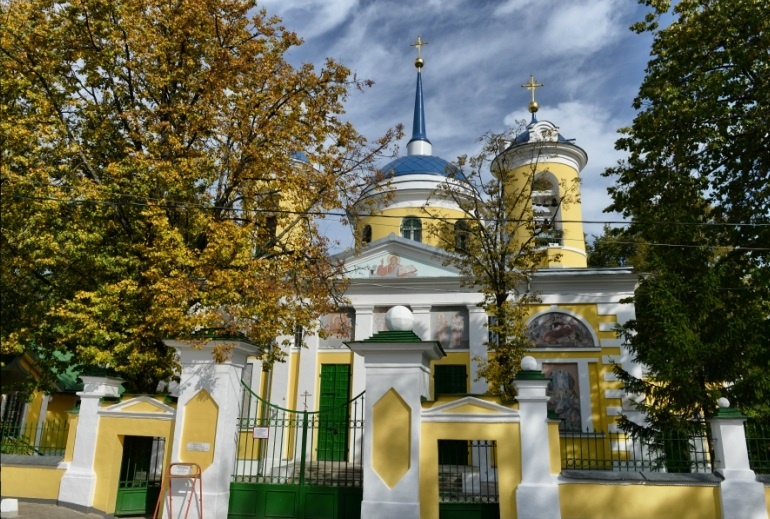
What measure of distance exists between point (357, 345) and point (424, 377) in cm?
123

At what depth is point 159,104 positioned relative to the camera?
1127 cm

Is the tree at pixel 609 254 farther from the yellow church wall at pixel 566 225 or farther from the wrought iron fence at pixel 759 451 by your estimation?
the wrought iron fence at pixel 759 451

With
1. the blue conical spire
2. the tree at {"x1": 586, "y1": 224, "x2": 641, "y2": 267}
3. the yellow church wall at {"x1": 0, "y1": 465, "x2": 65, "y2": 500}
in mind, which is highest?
the blue conical spire

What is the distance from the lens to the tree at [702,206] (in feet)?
35.7

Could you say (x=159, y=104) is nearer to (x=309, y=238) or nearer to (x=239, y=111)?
(x=239, y=111)

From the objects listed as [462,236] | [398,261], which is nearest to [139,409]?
[398,261]

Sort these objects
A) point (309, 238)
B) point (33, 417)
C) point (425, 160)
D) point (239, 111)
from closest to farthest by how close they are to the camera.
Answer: point (239, 111) < point (309, 238) < point (33, 417) < point (425, 160)

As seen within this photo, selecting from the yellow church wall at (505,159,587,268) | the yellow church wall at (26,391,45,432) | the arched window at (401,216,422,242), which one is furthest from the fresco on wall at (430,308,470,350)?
the yellow church wall at (26,391,45,432)

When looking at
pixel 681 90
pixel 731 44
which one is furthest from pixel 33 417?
pixel 731 44

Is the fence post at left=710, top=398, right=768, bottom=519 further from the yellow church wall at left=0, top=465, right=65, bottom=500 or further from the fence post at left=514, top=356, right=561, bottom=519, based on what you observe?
the yellow church wall at left=0, top=465, right=65, bottom=500

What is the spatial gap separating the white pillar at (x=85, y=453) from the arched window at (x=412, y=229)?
13.2 m

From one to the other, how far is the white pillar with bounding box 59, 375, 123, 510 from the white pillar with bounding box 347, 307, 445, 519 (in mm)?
4385

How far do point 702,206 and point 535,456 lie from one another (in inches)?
348

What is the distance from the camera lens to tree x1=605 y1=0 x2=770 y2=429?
428 inches
